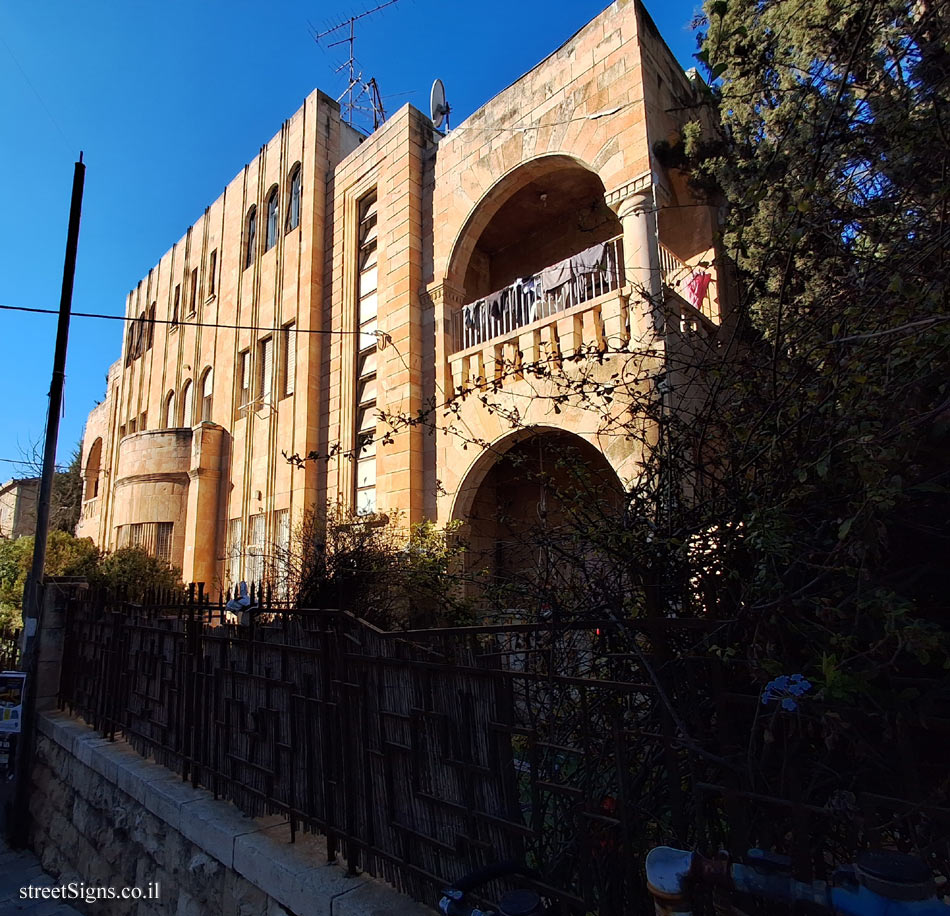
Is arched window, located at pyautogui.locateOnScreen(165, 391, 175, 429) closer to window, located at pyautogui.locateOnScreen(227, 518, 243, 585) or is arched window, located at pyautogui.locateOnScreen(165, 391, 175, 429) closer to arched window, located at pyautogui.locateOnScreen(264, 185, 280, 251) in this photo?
window, located at pyautogui.locateOnScreen(227, 518, 243, 585)

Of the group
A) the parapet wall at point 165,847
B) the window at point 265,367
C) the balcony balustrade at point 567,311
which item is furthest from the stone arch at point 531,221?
the parapet wall at point 165,847

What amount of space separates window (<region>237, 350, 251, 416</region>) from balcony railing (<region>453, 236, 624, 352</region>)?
7438mm

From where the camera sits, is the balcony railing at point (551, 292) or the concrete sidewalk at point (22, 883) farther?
the balcony railing at point (551, 292)

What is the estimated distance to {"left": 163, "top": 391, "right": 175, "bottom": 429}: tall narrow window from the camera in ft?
60.5

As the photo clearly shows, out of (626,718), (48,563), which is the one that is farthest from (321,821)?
(48,563)

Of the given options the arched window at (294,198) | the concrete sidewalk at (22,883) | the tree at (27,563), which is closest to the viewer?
the concrete sidewalk at (22,883)

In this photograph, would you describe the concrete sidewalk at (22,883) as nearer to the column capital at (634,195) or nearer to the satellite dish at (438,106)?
the column capital at (634,195)

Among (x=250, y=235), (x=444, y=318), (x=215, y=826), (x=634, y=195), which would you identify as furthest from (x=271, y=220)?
(x=215, y=826)

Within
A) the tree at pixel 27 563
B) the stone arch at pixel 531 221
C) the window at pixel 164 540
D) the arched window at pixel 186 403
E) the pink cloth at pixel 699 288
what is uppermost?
the stone arch at pixel 531 221

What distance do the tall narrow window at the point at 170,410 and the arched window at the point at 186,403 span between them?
639 mm

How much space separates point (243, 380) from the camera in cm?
1553

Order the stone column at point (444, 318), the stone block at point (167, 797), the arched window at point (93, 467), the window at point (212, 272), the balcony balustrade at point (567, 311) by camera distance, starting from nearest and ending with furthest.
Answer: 1. the stone block at point (167, 797)
2. the balcony balustrade at point (567, 311)
3. the stone column at point (444, 318)
4. the window at point (212, 272)
5. the arched window at point (93, 467)

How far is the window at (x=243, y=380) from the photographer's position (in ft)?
49.8

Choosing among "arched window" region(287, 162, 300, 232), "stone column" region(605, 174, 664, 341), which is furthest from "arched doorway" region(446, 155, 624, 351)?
"arched window" region(287, 162, 300, 232)
